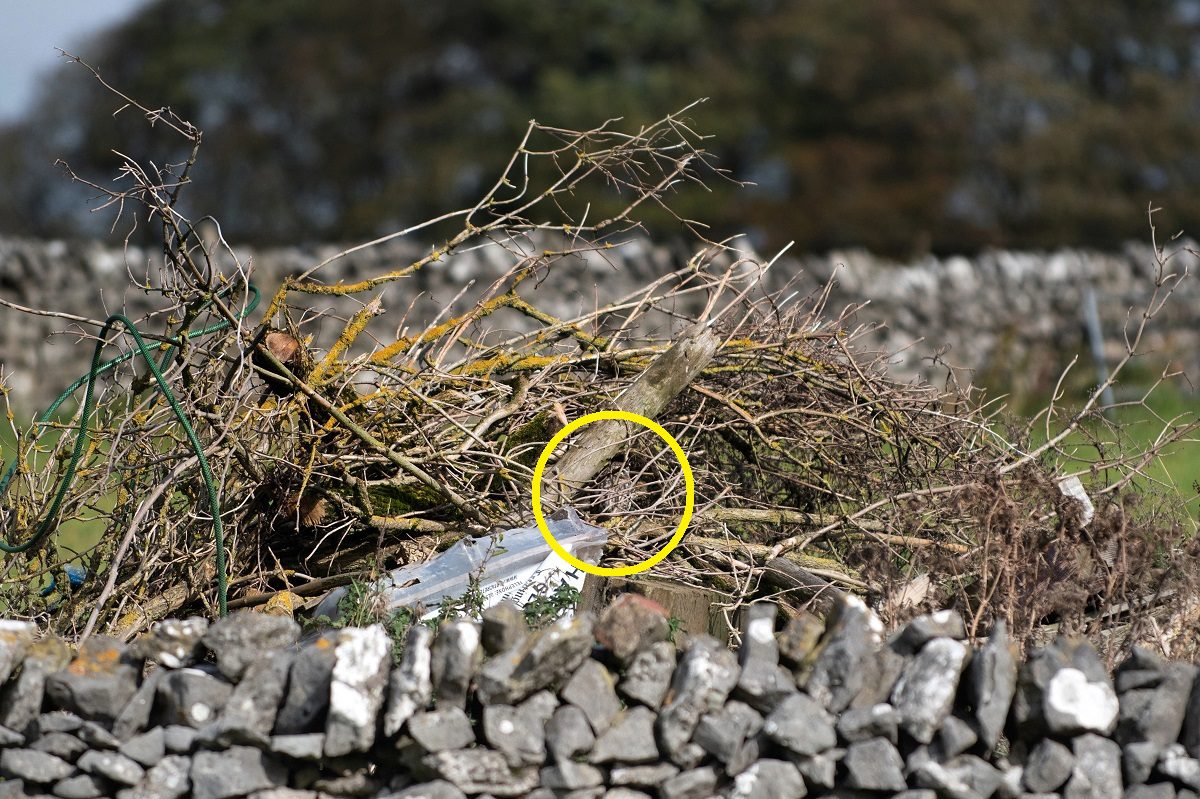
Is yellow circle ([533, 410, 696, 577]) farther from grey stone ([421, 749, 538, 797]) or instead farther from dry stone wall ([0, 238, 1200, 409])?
dry stone wall ([0, 238, 1200, 409])

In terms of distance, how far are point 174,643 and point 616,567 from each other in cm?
164

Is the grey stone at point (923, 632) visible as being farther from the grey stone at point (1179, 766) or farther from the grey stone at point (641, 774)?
the grey stone at point (641, 774)

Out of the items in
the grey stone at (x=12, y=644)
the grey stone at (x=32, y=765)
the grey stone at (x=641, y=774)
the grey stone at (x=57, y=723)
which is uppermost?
the grey stone at (x=12, y=644)

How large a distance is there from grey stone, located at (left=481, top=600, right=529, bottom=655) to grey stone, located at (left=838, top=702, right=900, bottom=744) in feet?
2.75

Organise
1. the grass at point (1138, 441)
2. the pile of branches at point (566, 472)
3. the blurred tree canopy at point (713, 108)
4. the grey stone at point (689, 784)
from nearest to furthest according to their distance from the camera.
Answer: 1. the grey stone at point (689, 784)
2. the pile of branches at point (566, 472)
3. the grass at point (1138, 441)
4. the blurred tree canopy at point (713, 108)

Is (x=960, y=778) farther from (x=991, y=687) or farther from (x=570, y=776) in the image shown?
(x=570, y=776)

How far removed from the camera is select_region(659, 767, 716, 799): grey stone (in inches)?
125

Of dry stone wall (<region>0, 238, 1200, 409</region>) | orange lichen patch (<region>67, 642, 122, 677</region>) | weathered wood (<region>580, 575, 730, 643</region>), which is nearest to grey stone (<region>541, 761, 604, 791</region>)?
weathered wood (<region>580, 575, 730, 643</region>)

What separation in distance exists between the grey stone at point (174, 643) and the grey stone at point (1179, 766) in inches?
96.5

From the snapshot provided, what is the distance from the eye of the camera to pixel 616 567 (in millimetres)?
4480

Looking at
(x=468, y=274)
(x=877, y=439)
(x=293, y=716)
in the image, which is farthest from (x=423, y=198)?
(x=293, y=716)

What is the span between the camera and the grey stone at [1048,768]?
3109 millimetres

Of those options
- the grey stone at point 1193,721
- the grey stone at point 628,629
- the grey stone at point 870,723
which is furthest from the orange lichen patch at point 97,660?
the grey stone at point 1193,721

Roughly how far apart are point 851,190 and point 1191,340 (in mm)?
9573
